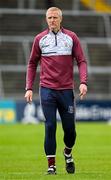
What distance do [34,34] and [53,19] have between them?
2482cm

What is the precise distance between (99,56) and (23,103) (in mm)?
5940

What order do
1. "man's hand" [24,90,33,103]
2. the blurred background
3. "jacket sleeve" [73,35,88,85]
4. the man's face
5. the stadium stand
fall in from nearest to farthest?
the man's face < "man's hand" [24,90,33,103] < "jacket sleeve" [73,35,88,85] < the blurred background < the stadium stand

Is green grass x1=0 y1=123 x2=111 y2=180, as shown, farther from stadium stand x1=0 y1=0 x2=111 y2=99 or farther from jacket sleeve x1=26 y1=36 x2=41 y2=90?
stadium stand x1=0 y1=0 x2=111 y2=99

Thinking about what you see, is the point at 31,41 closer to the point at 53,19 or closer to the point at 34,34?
the point at 34,34

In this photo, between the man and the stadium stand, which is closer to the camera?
the man

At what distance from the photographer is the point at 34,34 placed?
36.9m

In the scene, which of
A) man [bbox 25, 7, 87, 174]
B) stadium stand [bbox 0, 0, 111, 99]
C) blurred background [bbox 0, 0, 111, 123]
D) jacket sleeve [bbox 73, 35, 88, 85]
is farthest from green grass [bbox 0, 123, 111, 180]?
stadium stand [bbox 0, 0, 111, 99]

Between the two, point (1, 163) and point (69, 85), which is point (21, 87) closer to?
point (1, 163)

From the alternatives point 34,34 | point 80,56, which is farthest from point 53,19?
point 34,34

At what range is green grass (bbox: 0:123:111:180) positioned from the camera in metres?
12.5

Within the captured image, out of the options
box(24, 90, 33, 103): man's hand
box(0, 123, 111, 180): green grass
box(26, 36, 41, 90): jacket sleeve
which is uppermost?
box(26, 36, 41, 90): jacket sleeve

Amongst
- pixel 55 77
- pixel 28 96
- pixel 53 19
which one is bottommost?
pixel 28 96

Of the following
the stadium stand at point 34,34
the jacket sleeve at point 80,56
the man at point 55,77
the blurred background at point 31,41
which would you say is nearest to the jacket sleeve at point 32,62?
the man at point 55,77

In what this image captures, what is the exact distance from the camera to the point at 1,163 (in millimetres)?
14938
